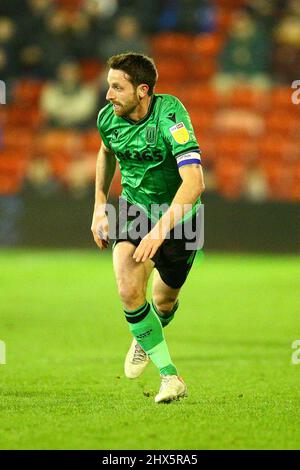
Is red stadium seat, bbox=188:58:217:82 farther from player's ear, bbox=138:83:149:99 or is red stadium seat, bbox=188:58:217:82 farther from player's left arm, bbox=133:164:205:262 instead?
player's left arm, bbox=133:164:205:262

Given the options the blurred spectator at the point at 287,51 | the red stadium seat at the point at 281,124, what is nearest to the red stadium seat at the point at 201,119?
the red stadium seat at the point at 281,124

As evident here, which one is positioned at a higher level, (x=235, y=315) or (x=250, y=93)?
(x=250, y=93)

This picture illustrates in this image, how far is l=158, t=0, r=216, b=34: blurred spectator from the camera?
744 inches

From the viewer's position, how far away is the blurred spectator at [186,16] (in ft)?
62.0

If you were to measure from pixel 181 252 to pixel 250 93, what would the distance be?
1258 cm

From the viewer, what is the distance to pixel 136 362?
648 centimetres

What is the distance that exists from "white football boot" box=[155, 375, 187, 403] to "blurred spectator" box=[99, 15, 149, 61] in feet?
40.9

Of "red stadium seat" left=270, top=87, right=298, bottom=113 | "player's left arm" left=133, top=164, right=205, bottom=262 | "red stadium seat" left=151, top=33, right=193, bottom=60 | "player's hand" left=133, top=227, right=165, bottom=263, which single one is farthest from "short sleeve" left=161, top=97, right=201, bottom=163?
"red stadium seat" left=151, top=33, right=193, bottom=60

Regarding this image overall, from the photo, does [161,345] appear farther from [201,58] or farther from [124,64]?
[201,58]

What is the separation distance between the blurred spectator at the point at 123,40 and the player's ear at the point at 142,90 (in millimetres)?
11978

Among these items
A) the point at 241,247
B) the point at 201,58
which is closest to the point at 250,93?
the point at 201,58

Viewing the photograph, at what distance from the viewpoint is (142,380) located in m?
6.99

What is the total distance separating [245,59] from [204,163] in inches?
97.7
